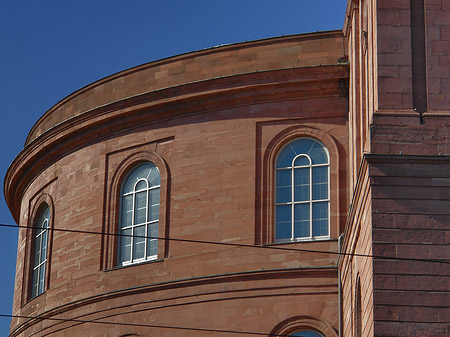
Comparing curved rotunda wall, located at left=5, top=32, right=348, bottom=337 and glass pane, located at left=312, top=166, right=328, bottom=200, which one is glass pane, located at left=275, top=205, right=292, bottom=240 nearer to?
curved rotunda wall, located at left=5, top=32, right=348, bottom=337

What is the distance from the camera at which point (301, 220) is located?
31875mm

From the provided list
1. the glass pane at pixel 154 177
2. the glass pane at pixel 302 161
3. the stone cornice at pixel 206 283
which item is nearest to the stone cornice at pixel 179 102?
the glass pane at pixel 154 177

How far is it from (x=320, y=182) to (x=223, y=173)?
2.46m

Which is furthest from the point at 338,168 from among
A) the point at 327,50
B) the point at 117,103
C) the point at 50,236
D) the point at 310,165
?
the point at 50,236

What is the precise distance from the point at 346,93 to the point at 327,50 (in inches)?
49.8

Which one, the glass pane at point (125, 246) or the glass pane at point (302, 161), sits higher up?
the glass pane at point (302, 161)

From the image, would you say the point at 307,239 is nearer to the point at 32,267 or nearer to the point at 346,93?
the point at 346,93

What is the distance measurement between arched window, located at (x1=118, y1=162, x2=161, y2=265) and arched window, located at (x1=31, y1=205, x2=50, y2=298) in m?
3.31

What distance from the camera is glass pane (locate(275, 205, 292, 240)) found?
31.8 m

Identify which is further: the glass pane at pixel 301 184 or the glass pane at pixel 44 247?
the glass pane at pixel 44 247

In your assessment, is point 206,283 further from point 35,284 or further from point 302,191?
point 35,284

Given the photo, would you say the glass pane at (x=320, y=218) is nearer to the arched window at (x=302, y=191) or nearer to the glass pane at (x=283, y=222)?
the arched window at (x=302, y=191)

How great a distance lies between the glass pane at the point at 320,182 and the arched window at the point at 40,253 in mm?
8574

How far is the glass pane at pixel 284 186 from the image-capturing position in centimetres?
3216
